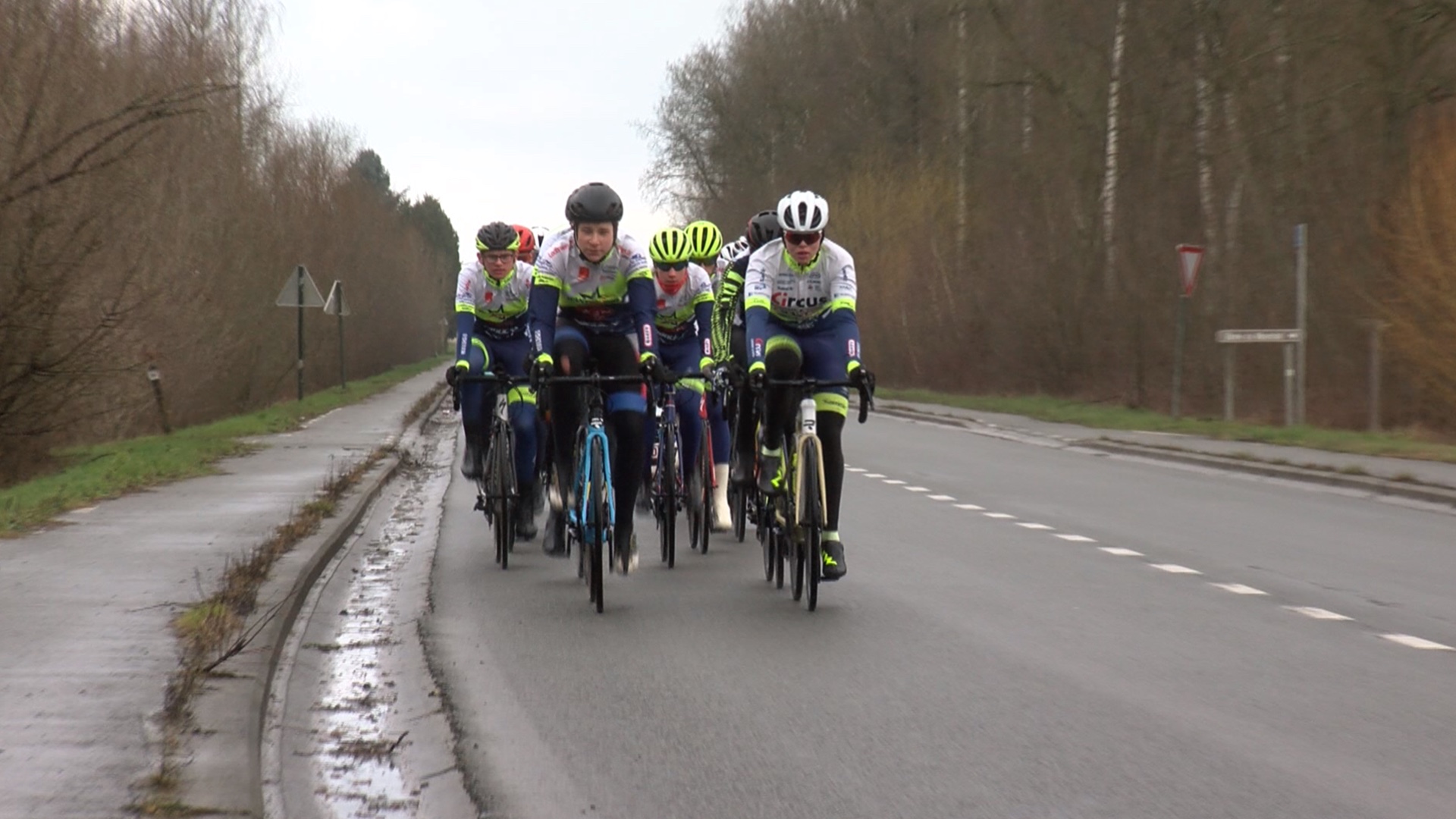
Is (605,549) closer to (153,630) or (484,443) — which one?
(484,443)

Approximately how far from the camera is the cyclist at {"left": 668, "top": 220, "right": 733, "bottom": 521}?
12.8m

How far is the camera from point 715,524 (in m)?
13.2

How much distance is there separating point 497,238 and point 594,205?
256cm

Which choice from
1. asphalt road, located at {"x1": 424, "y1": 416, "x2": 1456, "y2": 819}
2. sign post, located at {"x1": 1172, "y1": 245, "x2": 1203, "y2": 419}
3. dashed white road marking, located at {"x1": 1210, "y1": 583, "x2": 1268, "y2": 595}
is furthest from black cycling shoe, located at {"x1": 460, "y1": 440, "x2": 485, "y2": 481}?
sign post, located at {"x1": 1172, "y1": 245, "x2": 1203, "y2": 419}

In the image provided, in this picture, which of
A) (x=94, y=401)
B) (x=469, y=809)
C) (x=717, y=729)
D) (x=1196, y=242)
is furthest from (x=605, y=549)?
(x=1196, y=242)

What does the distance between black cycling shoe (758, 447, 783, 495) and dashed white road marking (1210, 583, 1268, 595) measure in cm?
269

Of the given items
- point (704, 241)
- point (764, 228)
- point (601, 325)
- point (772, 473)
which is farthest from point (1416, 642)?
point (704, 241)

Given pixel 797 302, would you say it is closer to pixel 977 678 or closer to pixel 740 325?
pixel 977 678

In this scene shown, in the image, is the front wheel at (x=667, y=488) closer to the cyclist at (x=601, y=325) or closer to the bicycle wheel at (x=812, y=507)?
the cyclist at (x=601, y=325)

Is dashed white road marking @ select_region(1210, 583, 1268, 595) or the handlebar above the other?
the handlebar

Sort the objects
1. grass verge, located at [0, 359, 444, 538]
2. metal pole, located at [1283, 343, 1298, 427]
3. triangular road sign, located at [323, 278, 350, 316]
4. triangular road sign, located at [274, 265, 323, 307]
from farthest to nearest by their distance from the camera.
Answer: triangular road sign, located at [323, 278, 350, 316], triangular road sign, located at [274, 265, 323, 307], metal pole, located at [1283, 343, 1298, 427], grass verge, located at [0, 359, 444, 538]

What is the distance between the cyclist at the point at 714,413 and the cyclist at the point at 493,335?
1.09 metres

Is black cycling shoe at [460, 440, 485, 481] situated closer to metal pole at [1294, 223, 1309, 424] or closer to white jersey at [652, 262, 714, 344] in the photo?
white jersey at [652, 262, 714, 344]

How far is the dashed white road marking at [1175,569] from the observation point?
464 inches
